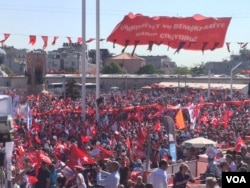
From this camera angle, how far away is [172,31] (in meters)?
26.2

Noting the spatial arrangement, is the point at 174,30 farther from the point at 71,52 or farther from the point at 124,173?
the point at 71,52

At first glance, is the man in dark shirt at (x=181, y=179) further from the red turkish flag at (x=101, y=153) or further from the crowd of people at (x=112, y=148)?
the red turkish flag at (x=101, y=153)

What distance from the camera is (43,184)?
39.7 ft

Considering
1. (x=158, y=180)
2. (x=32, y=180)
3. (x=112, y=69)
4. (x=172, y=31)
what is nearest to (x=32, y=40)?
(x=172, y=31)

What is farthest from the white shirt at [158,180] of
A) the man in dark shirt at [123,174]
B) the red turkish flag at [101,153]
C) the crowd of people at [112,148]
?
the red turkish flag at [101,153]

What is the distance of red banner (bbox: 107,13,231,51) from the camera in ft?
85.8

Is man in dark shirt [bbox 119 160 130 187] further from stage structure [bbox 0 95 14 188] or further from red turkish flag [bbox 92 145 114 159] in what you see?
stage structure [bbox 0 95 14 188]

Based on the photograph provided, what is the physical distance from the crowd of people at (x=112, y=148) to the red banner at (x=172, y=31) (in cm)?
285

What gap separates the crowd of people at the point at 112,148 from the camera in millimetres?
12008

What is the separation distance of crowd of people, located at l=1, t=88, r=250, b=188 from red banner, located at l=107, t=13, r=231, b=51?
2.85 m

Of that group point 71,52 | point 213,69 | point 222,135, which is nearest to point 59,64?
point 71,52

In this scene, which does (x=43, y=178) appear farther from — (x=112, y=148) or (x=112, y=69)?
(x=112, y=69)

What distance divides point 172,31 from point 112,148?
849 centimetres

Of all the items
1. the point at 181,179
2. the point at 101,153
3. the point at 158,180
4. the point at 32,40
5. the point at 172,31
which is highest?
the point at 172,31
